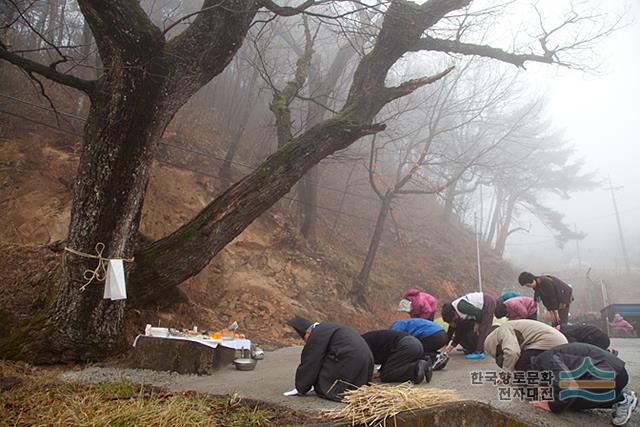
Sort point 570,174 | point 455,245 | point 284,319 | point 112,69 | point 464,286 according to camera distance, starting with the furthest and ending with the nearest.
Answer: point 570,174
point 455,245
point 464,286
point 284,319
point 112,69

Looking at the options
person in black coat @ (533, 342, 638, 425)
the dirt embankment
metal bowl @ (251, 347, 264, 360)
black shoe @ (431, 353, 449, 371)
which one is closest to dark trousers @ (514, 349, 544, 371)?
person in black coat @ (533, 342, 638, 425)

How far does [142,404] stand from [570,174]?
38.9m

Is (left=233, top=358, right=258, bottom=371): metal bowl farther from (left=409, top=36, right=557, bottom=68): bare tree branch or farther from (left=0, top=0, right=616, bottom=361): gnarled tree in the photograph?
(left=409, top=36, right=557, bottom=68): bare tree branch

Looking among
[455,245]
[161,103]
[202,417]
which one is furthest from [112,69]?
[455,245]

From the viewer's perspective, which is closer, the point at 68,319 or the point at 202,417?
the point at 202,417

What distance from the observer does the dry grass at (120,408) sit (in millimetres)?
3330

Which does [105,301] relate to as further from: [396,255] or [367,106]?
[396,255]

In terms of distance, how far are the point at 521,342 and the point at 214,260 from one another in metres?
7.97

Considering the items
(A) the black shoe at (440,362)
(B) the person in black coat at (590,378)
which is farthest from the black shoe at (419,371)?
(B) the person in black coat at (590,378)

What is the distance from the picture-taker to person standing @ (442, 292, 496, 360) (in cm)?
763

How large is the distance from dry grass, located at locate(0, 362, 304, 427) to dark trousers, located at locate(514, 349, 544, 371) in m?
2.78

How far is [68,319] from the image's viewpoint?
19.3 ft

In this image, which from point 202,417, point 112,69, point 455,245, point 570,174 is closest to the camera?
point 202,417

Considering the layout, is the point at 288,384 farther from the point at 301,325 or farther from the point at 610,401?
the point at 610,401
